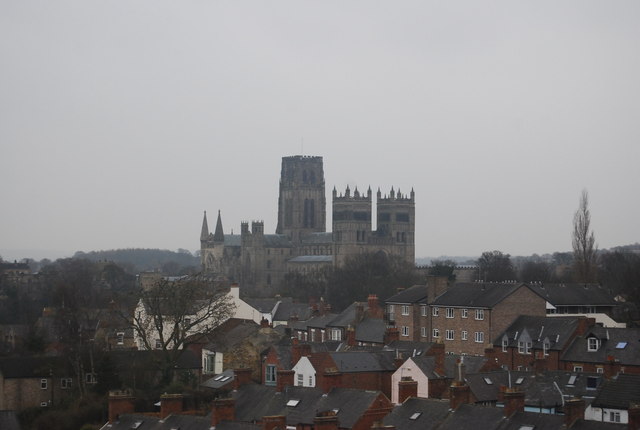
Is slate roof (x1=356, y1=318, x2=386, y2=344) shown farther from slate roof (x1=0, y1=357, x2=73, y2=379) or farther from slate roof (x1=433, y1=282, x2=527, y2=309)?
slate roof (x1=0, y1=357, x2=73, y2=379)

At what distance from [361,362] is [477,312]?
2087 centimetres

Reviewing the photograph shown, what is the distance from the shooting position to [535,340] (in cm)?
6600

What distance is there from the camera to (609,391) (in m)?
41.3

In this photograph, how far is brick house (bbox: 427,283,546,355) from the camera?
7175cm

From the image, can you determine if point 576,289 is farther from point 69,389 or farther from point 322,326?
point 69,389

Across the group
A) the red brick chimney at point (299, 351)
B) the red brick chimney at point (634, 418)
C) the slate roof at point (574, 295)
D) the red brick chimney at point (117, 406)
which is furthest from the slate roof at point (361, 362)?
the slate roof at point (574, 295)

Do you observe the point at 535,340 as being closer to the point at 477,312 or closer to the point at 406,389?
the point at 477,312

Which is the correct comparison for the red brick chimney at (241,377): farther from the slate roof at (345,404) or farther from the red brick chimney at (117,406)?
the slate roof at (345,404)

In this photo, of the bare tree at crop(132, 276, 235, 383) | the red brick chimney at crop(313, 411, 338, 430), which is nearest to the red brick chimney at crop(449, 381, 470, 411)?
the red brick chimney at crop(313, 411, 338, 430)

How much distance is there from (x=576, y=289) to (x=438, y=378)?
36.2m

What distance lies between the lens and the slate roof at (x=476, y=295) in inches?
2869

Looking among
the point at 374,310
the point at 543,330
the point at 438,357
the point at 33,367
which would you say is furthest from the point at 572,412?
the point at 374,310

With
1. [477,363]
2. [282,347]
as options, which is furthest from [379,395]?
[282,347]

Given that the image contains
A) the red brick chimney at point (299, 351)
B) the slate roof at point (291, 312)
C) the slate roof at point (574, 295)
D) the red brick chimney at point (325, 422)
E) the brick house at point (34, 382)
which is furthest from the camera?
the slate roof at point (291, 312)
